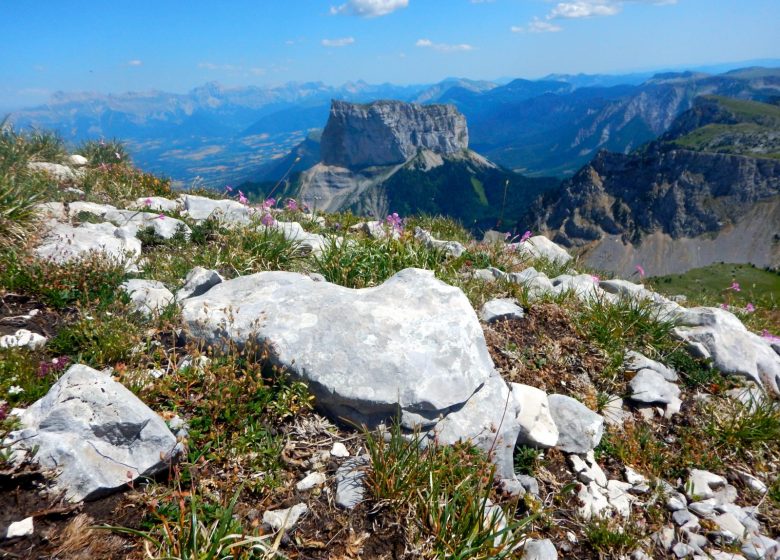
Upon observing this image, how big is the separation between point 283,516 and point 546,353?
4.34m

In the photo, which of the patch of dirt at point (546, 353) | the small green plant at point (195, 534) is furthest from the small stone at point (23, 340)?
the patch of dirt at point (546, 353)

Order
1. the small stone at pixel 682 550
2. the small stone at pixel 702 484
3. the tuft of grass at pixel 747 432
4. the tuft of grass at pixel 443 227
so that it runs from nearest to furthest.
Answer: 1. the small stone at pixel 682 550
2. the small stone at pixel 702 484
3. the tuft of grass at pixel 747 432
4. the tuft of grass at pixel 443 227

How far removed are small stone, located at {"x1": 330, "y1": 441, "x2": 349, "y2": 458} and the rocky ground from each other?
0.11 metres

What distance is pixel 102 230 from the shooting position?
8422 millimetres

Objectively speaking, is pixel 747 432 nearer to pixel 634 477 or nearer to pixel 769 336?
pixel 634 477

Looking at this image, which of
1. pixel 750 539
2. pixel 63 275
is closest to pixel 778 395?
pixel 750 539

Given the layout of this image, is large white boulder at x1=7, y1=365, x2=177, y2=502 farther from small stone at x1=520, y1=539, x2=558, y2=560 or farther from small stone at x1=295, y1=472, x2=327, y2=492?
small stone at x1=520, y1=539, x2=558, y2=560

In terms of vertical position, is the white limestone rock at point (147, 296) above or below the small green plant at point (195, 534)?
above

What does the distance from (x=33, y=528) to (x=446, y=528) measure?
305cm

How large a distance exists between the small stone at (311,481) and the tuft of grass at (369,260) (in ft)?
11.1

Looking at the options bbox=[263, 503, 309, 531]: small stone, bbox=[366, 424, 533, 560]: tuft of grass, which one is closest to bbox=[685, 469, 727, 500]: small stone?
bbox=[366, 424, 533, 560]: tuft of grass

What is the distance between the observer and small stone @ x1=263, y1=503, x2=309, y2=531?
3.77 meters

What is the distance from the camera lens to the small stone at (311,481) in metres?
4.20

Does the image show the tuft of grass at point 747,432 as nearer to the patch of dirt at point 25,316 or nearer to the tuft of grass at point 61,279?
the tuft of grass at point 61,279
